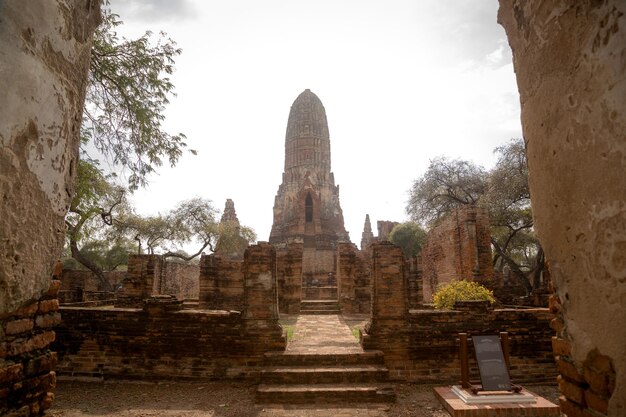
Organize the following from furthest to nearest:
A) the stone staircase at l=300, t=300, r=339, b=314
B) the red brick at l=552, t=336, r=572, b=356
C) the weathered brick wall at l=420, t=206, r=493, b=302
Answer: the stone staircase at l=300, t=300, r=339, b=314 < the weathered brick wall at l=420, t=206, r=493, b=302 < the red brick at l=552, t=336, r=572, b=356

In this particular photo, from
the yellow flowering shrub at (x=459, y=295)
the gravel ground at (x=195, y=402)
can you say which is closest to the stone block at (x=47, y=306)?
the gravel ground at (x=195, y=402)

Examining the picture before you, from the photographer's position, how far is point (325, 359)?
6520 mm

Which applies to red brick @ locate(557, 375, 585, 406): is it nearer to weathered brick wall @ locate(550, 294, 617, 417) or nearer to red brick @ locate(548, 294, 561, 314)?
weathered brick wall @ locate(550, 294, 617, 417)

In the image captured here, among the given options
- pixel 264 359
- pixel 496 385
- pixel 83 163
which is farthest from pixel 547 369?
pixel 83 163

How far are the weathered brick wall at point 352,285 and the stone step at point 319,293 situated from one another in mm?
4764

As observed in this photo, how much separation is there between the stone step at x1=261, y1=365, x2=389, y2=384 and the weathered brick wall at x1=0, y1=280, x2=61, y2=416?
11.9 feet

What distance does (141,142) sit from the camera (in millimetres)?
6746

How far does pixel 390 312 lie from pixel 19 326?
5.44 metres

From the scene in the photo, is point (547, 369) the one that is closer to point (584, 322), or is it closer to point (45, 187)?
point (584, 322)

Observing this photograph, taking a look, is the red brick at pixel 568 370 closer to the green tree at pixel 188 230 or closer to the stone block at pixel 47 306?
the stone block at pixel 47 306

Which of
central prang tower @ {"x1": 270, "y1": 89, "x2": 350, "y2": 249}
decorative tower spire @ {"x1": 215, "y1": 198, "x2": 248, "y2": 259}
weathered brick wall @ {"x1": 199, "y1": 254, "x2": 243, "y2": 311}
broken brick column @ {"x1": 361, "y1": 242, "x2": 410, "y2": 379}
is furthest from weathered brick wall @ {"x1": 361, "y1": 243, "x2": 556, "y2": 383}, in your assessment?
decorative tower spire @ {"x1": 215, "y1": 198, "x2": 248, "y2": 259}

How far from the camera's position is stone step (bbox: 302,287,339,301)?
1973 centimetres

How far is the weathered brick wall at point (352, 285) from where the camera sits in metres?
14.5

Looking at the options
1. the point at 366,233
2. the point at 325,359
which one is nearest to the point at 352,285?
the point at 325,359
